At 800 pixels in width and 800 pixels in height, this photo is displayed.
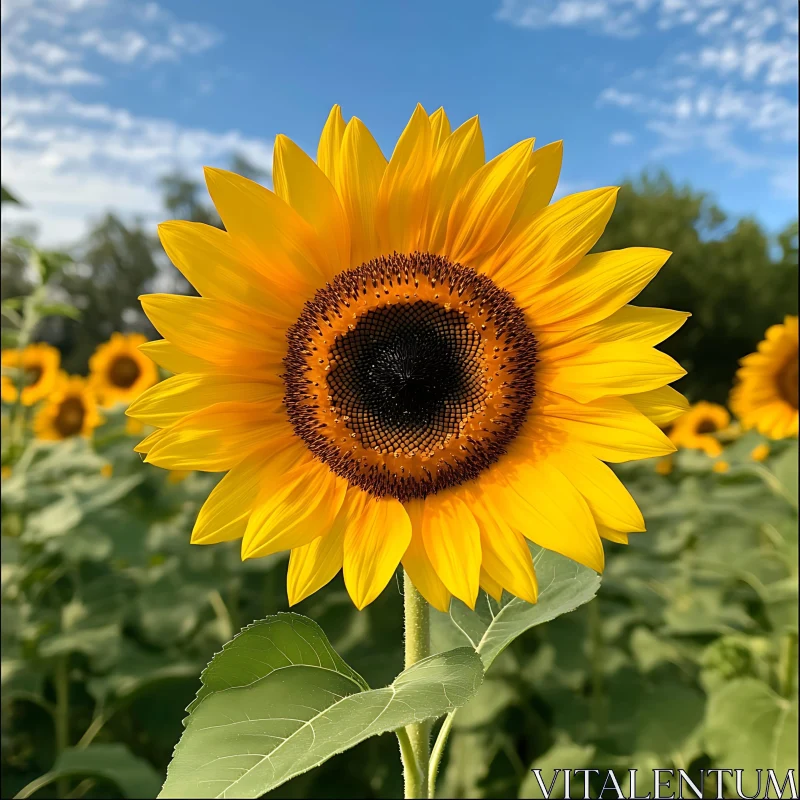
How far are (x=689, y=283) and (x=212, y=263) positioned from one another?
33.7 meters

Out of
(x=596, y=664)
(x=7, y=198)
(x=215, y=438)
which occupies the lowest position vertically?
(x=596, y=664)

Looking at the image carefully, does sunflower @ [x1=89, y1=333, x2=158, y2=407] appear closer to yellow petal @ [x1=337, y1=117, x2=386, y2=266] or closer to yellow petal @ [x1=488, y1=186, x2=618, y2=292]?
yellow petal @ [x1=337, y1=117, x2=386, y2=266]

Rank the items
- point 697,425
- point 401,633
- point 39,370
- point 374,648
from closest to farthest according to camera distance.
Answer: point 374,648
point 401,633
point 39,370
point 697,425

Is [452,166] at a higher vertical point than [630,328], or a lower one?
higher

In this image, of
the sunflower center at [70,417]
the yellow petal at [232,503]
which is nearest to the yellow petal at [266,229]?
the yellow petal at [232,503]

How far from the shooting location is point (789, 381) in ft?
14.6

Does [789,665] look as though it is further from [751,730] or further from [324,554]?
[324,554]

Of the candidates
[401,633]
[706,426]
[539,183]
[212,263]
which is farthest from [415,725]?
[706,426]

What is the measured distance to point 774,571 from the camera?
3715mm

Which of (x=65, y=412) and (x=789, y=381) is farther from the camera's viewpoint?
(x=65, y=412)

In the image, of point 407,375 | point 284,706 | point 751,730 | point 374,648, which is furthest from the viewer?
point 374,648

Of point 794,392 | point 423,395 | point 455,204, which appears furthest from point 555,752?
point 794,392

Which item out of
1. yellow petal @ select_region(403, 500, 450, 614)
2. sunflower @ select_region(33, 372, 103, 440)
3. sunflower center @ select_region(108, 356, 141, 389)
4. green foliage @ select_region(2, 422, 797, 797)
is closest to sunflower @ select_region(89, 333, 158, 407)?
sunflower center @ select_region(108, 356, 141, 389)

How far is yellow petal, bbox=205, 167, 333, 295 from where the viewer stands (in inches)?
49.0
